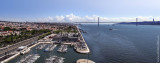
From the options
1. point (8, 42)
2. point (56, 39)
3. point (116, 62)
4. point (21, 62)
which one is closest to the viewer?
point (21, 62)

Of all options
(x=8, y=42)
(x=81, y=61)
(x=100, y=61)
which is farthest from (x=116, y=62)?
(x=8, y=42)

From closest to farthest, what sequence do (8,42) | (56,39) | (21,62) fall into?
1. (21,62)
2. (8,42)
3. (56,39)

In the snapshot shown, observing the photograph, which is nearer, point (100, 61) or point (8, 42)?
point (100, 61)

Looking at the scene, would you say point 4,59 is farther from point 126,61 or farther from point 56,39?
point 126,61

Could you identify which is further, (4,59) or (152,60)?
(152,60)

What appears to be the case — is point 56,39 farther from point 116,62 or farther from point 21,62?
point 116,62

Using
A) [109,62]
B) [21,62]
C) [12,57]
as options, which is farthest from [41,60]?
[109,62]

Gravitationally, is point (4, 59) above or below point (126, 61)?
above

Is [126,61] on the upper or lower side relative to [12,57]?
lower

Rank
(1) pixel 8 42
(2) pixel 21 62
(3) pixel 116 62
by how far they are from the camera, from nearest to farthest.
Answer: (2) pixel 21 62
(3) pixel 116 62
(1) pixel 8 42
